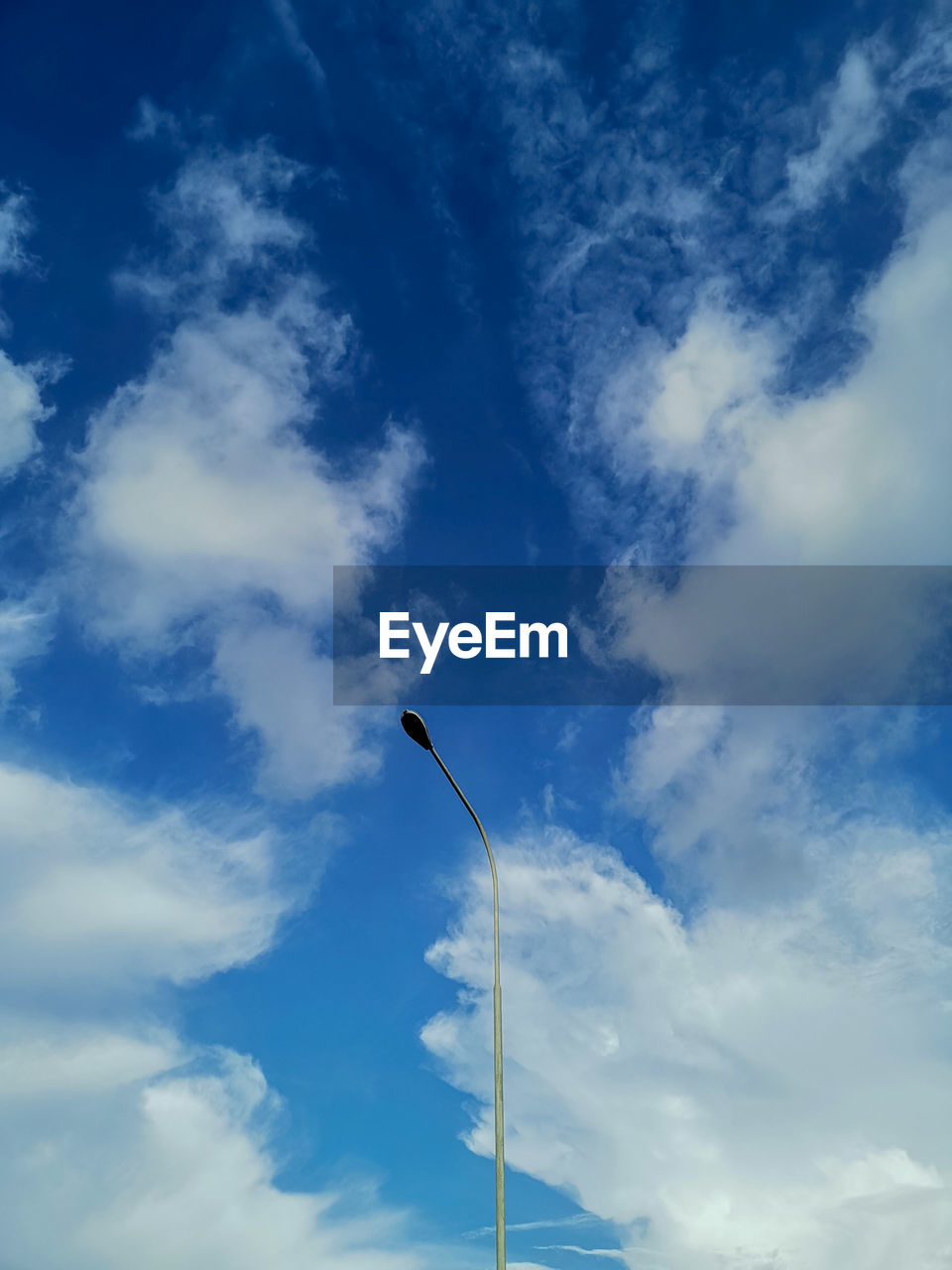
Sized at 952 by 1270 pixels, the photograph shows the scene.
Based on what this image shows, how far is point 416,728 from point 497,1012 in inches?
231

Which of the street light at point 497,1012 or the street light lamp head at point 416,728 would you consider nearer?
the street light at point 497,1012

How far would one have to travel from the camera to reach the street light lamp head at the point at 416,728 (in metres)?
15.3

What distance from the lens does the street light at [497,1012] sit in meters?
12.6

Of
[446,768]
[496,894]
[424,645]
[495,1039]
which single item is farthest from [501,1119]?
[424,645]

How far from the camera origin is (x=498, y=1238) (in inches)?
486

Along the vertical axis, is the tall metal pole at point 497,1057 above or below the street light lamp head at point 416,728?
below

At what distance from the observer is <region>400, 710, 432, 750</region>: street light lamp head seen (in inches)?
602

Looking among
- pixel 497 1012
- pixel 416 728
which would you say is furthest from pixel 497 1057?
pixel 416 728

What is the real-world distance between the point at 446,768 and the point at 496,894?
3045mm

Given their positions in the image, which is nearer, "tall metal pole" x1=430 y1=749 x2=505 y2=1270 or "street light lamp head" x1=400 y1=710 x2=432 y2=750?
"tall metal pole" x1=430 y1=749 x2=505 y2=1270

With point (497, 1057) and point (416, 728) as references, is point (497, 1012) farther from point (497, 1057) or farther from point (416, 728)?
point (416, 728)

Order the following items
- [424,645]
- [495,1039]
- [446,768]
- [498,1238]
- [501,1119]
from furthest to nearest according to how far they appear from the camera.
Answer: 1. [424,645]
2. [446,768]
3. [495,1039]
4. [501,1119]
5. [498,1238]

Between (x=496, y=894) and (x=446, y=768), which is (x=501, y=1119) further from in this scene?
(x=446, y=768)

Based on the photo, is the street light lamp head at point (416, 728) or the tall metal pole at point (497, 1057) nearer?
the tall metal pole at point (497, 1057)
